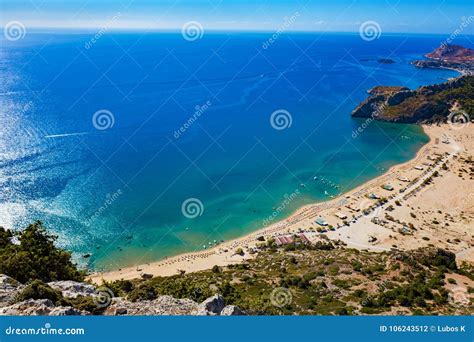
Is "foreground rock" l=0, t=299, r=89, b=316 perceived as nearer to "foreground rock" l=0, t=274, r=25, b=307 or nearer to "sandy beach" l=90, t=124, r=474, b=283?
"foreground rock" l=0, t=274, r=25, b=307

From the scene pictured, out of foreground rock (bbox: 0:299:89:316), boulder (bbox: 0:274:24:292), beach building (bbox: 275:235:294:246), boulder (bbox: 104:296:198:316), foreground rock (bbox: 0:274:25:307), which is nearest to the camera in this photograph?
foreground rock (bbox: 0:299:89:316)

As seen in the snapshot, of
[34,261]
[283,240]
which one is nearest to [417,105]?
[283,240]

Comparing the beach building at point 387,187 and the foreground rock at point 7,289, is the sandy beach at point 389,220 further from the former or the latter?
the foreground rock at point 7,289

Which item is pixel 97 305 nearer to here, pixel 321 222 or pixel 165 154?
pixel 321 222

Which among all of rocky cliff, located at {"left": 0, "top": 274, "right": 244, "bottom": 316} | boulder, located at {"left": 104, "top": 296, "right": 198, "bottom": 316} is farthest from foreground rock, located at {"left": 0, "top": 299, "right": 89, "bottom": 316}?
boulder, located at {"left": 104, "top": 296, "right": 198, "bottom": 316}

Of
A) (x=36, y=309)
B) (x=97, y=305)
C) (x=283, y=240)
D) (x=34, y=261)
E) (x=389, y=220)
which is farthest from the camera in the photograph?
(x=389, y=220)
